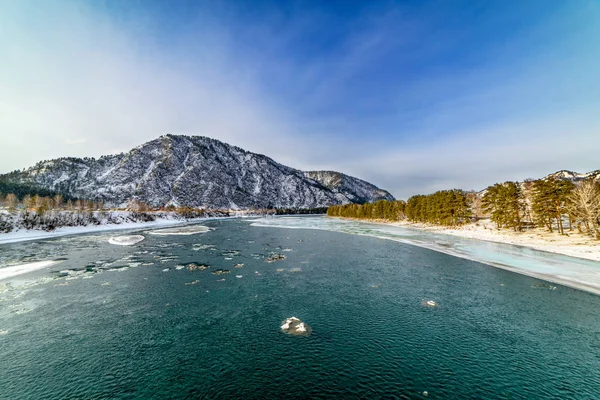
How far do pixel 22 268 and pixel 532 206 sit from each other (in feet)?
310

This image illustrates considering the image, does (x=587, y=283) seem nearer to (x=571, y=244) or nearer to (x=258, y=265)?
(x=571, y=244)

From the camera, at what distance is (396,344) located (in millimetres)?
14047

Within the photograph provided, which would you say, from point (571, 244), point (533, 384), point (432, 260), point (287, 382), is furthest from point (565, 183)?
point (287, 382)

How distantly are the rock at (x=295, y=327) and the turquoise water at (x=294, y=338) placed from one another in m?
0.46

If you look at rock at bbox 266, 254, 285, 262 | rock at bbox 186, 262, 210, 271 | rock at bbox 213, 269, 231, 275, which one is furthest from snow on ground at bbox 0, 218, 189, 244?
rock at bbox 266, 254, 285, 262

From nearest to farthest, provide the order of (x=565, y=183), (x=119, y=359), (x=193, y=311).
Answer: (x=119, y=359) < (x=193, y=311) < (x=565, y=183)

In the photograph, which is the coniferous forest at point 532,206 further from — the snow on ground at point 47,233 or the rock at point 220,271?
the snow on ground at point 47,233

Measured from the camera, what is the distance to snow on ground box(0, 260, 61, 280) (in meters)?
27.7

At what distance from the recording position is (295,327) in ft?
52.0

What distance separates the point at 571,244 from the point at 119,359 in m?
63.8

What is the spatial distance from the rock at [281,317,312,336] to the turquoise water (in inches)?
18.0

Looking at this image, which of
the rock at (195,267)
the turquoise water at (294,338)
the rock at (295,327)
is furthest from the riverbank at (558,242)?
the rock at (195,267)

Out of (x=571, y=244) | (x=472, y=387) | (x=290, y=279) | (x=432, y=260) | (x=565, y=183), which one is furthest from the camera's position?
(x=565, y=183)

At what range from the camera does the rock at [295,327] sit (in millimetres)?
15230
